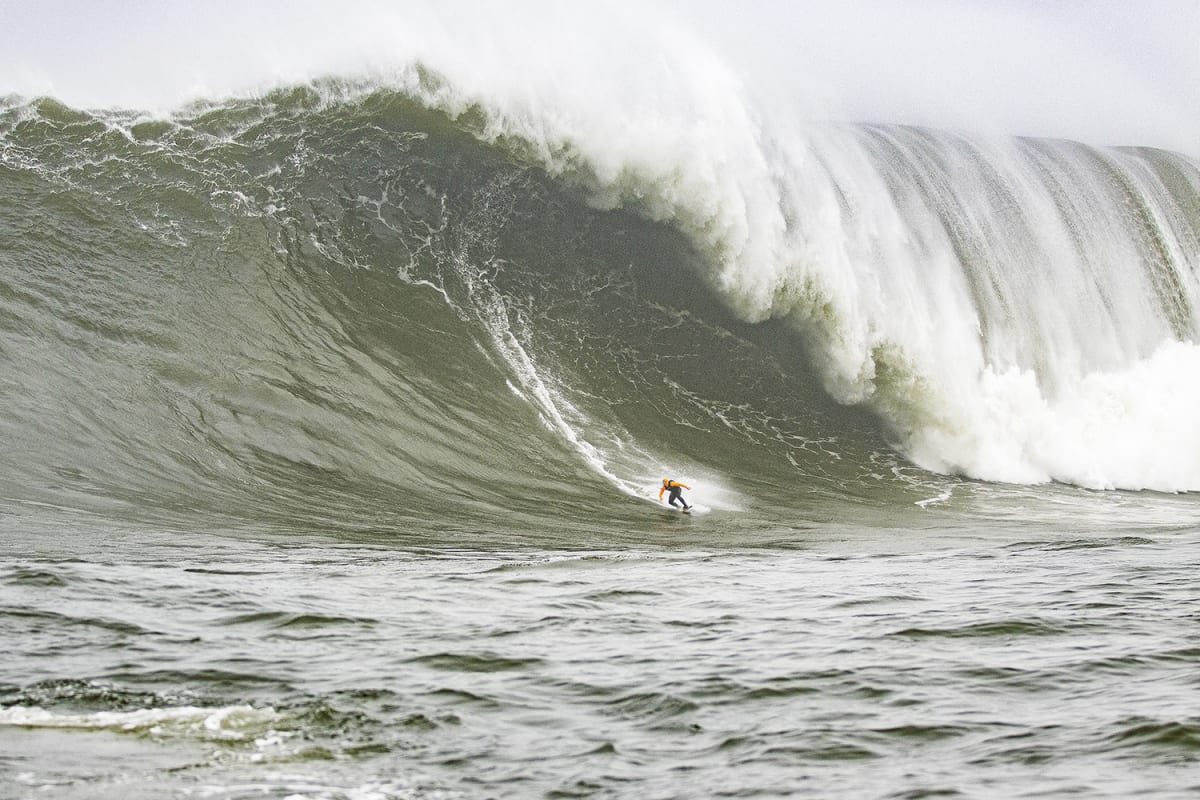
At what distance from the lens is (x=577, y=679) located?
5910 millimetres

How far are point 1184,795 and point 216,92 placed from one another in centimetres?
1926

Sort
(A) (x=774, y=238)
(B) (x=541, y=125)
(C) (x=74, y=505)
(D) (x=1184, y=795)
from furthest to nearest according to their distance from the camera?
(B) (x=541, y=125)
(A) (x=774, y=238)
(C) (x=74, y=505)
(D) (x=1184, y=795)

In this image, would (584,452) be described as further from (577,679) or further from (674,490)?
(577,679)

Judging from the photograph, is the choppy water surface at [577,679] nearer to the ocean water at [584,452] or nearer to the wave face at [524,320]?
the ocean water at [584,452]

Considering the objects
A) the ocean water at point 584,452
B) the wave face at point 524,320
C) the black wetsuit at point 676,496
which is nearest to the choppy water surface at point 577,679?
the ocean water at point 584,452

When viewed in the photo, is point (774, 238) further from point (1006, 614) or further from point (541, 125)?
point (1006, 614)

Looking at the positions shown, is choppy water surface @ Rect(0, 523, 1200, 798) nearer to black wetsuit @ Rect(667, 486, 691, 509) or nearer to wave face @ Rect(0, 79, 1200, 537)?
wave face @ Rect(0, 79, 1200, 537)

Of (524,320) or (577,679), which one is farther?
(524,320)

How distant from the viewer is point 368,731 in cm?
498

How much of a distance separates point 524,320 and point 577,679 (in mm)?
11331

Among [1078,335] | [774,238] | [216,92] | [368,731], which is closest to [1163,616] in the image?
[368,731]

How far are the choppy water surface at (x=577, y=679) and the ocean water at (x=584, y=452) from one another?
0.10 ft

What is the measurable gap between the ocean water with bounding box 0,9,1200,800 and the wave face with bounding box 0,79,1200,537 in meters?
0.07

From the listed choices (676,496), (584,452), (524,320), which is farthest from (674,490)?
(524,320)
